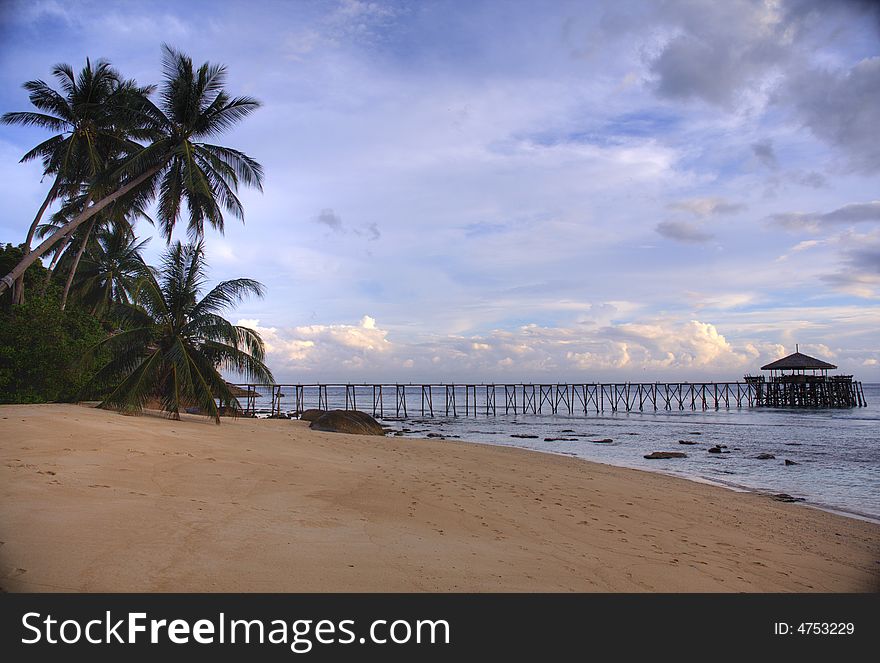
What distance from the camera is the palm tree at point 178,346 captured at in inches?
624

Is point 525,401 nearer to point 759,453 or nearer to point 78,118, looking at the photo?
point 759,453

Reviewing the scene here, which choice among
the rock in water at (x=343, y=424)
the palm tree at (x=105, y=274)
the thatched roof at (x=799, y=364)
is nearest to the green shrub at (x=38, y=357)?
the rock in water at (x=343, y=424)

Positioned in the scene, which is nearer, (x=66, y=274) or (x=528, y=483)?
(x=528, y=483)

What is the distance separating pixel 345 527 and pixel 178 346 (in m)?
11.9

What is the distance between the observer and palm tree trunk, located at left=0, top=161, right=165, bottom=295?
667 inches

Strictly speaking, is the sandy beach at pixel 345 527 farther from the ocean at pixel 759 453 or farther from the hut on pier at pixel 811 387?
the hut on pier at pixel 811 387

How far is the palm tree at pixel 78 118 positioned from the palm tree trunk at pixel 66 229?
2.19 metres

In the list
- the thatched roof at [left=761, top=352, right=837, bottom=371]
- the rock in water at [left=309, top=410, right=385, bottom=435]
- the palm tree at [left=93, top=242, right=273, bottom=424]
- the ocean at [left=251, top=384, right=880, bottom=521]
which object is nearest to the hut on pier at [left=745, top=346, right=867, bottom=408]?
the thatched roof at [left=761, top=352, right=837, bottom=371]
